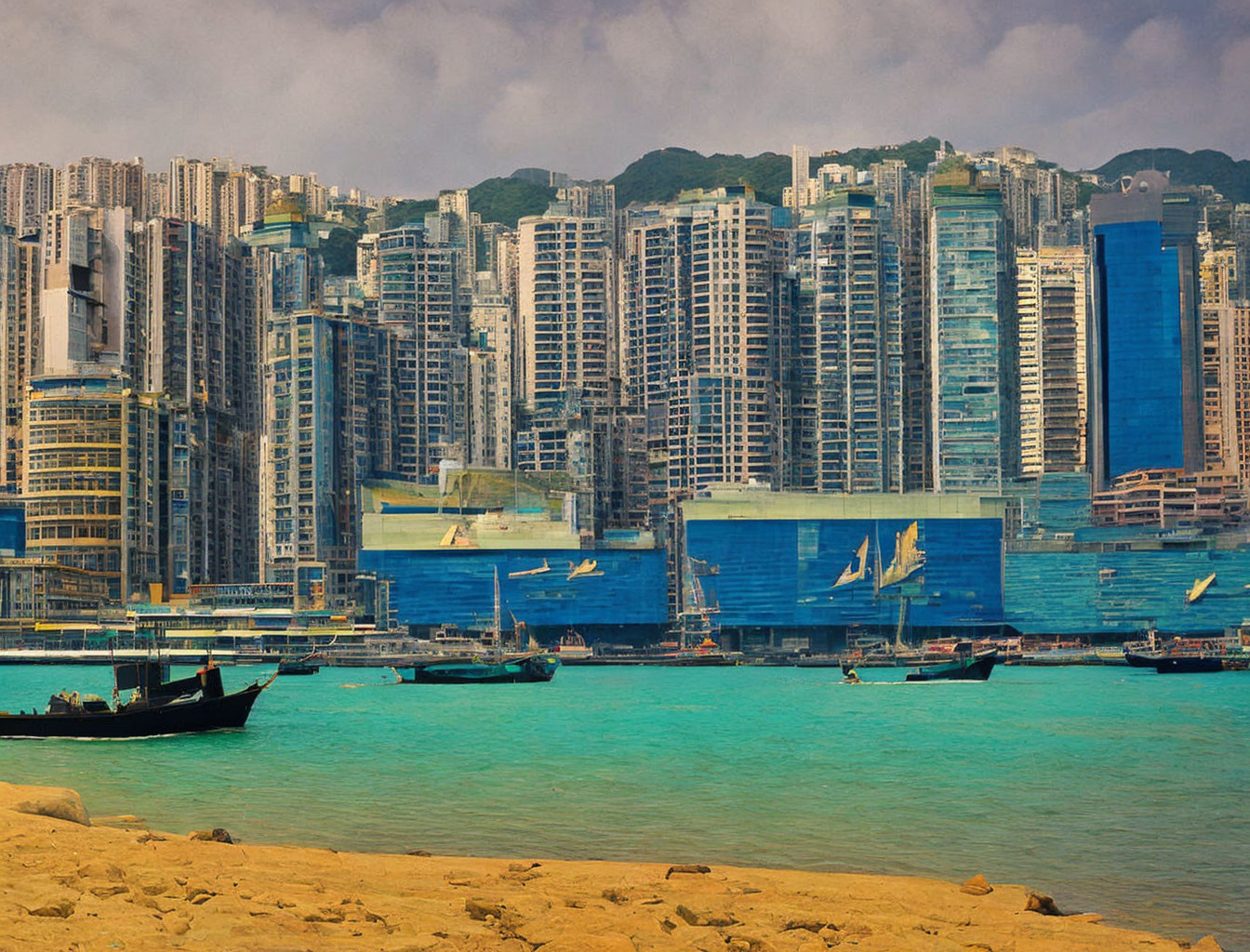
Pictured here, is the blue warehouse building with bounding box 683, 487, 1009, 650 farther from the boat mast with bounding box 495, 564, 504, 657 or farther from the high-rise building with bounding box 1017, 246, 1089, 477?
the high-rise building with bounding box 1017, 246, 1089, 477

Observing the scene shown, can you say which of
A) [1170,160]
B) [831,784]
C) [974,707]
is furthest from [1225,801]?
[1170,160]

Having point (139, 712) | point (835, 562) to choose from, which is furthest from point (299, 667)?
point (139, 712)

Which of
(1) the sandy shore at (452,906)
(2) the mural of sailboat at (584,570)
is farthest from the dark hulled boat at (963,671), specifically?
(1) the sandy shore at (452,906)

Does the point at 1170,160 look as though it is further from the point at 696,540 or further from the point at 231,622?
the point at 231,622

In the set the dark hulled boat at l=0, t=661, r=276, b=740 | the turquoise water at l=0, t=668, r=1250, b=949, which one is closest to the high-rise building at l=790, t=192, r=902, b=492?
the turquoise water at l=0, t=668, r=1250, b=949

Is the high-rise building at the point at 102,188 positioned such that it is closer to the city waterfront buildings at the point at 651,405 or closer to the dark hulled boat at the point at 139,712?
the city waterfront buildings at the point at 651,405

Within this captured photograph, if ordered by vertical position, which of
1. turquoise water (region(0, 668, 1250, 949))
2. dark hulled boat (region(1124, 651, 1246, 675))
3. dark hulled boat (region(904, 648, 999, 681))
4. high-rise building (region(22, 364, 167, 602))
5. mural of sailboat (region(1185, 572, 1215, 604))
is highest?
high-rise building (region(22, 364, 167, 602))
